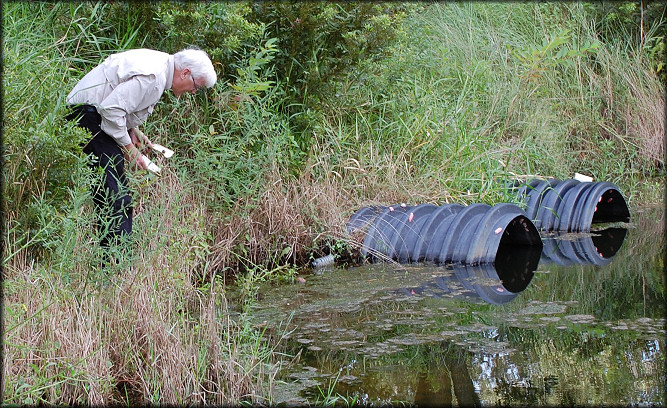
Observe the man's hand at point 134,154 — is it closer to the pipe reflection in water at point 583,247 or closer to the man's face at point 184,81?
the man's face at point 184,81

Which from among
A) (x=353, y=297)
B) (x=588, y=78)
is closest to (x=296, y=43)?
(x=353, y=297)

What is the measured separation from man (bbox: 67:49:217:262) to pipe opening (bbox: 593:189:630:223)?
18.1 ft

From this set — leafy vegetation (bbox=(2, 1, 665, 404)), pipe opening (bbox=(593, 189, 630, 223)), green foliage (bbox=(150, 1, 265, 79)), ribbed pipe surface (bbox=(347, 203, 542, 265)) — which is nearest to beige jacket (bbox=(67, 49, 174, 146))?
leafy vegetation (bbox=(2, 1, 665, 404))

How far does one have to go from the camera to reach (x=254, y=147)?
6.70 meters

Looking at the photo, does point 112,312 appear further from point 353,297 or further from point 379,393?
point 353,297

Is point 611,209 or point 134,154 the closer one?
point 134,154

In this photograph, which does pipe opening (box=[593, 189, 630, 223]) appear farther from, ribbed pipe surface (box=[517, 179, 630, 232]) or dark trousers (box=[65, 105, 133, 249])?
dark trousers (box=[65, 105, 133, 249])

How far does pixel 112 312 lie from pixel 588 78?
889 cm

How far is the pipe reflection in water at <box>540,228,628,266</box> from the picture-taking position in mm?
6938

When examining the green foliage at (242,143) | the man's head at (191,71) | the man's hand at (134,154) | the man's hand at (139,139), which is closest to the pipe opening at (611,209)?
the green foliage at (242,143)

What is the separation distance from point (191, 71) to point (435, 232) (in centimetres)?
267

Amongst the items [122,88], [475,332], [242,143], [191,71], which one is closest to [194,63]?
[191,71]

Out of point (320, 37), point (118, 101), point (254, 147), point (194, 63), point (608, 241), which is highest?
point (320, 37)

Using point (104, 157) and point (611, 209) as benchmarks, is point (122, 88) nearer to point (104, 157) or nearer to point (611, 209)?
point (104, 157)
